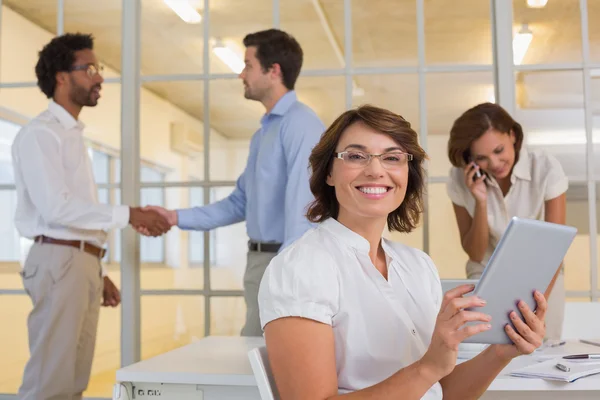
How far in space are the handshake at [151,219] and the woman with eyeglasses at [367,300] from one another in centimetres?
192

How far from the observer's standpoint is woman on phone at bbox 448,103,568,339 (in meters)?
2.93

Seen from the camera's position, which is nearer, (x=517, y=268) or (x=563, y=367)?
(x=517, y=268)

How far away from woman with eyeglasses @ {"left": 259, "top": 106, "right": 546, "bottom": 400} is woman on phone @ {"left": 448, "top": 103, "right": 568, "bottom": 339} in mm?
1323

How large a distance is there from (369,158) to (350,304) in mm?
311

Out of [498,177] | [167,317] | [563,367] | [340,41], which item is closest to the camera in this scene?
A: [563,367]

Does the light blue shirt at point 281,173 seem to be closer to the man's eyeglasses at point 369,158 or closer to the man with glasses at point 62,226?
the man with glasses at point 62,226

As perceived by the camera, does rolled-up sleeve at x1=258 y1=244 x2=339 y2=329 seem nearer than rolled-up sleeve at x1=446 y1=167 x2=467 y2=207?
Yes

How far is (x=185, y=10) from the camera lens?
3.81 metres

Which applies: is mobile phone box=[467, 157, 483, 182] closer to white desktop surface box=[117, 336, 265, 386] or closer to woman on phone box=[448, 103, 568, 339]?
woman on phone box=[448, 103, 568, 339]

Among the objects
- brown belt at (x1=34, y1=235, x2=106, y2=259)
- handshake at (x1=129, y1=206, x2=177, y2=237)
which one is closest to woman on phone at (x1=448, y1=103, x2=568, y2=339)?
handshake at (x1=129, y1=206, x2=177, y2=237)

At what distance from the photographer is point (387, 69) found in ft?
11.8

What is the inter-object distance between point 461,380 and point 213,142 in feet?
8.15

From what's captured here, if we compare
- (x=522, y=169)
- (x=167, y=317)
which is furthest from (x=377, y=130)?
(x=167, y=317)

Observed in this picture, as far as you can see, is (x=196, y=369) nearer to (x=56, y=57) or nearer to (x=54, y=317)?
(x=54, y=317)
